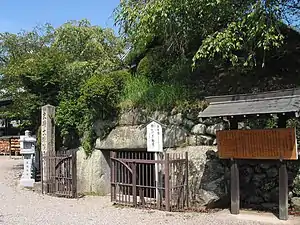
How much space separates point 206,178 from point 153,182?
5.48 ft

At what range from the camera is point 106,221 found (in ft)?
28.4

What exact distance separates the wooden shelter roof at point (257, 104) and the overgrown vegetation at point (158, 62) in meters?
1.13

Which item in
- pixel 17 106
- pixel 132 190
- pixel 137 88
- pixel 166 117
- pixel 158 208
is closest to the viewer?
pixel 158 208

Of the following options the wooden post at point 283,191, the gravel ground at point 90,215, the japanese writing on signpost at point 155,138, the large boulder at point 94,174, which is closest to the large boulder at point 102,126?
the large boulder at point 94,174

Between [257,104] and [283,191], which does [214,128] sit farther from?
[283,191]

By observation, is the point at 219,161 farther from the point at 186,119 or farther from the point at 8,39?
the point at 8,39

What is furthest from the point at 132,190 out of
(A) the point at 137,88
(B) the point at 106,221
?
(A) the point at 137,88

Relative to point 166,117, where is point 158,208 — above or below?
below

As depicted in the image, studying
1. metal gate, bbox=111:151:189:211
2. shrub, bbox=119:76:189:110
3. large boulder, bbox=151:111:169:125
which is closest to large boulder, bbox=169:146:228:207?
metal gate, bbox=111:151:189:211

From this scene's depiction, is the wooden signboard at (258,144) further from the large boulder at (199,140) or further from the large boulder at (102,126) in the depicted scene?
the large boulder at (102,126)

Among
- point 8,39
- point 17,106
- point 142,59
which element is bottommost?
point 17,106

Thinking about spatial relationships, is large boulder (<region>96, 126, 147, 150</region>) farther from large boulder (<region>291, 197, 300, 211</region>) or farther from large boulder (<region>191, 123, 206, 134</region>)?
large boulder (<region>291, 197, 300, 211</region>)

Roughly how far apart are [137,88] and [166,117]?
180cm

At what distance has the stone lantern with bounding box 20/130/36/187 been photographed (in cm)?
1455
